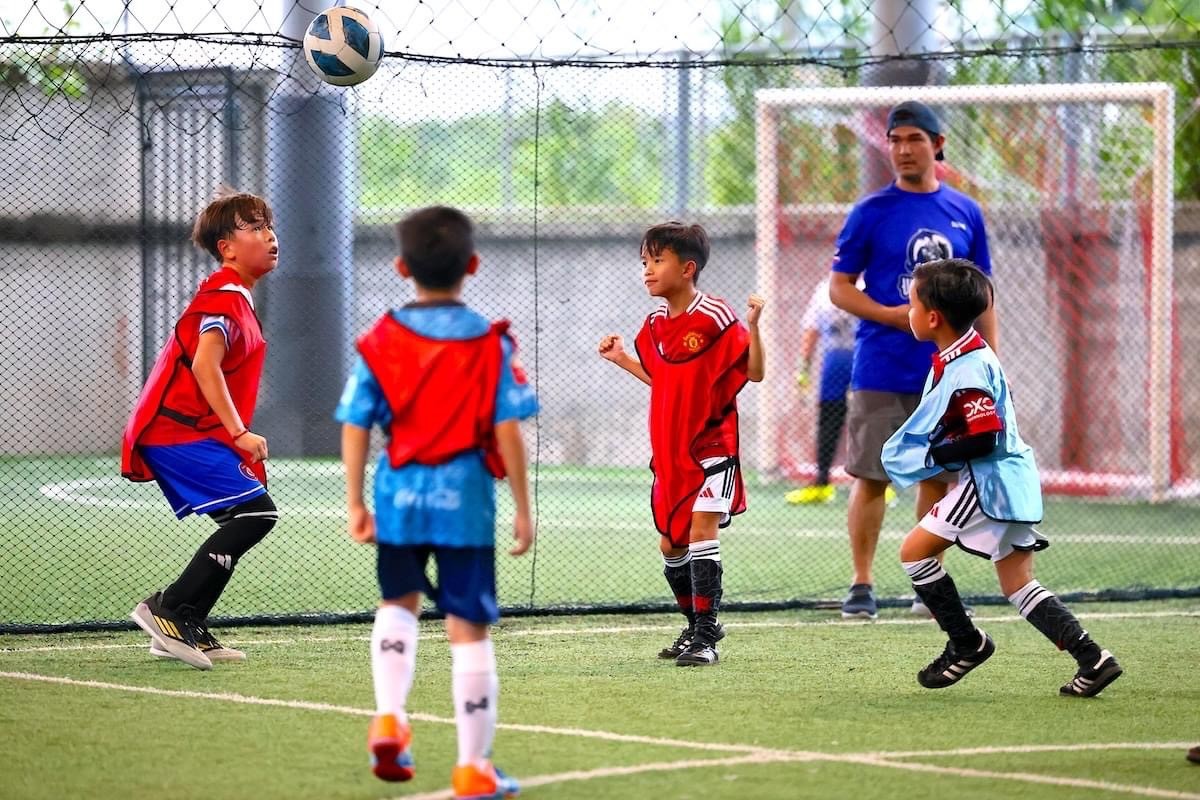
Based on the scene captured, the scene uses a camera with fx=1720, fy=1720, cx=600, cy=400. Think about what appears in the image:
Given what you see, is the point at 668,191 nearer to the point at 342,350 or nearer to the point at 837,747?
the point at 342,350

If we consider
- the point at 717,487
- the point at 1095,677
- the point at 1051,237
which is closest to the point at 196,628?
the point at 717,487

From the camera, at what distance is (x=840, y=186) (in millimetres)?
13477

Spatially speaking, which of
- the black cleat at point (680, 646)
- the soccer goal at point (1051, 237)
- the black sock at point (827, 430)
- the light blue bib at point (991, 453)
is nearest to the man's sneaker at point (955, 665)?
the light blue bib at point (991, 453)

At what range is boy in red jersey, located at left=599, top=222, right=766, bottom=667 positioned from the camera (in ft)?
20.1

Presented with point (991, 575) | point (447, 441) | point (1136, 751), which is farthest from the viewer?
point (991, 575)

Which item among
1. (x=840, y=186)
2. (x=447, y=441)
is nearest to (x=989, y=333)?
(x=447, y=441)

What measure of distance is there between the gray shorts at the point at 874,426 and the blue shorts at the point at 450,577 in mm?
3168

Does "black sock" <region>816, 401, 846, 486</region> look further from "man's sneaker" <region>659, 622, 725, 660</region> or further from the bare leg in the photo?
"man's sneaker" <region>659, 622, 725, 660</region>

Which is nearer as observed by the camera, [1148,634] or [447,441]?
[447,441]

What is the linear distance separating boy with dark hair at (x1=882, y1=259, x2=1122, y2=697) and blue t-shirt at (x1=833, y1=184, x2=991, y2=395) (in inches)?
54.3

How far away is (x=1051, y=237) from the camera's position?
1294 cm

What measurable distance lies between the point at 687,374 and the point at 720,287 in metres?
8.56

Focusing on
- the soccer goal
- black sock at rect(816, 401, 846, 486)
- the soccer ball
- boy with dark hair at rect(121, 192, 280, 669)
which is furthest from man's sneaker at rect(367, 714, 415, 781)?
the soccer goal

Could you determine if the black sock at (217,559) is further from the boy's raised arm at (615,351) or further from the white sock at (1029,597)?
the white sock at (1029,597)
